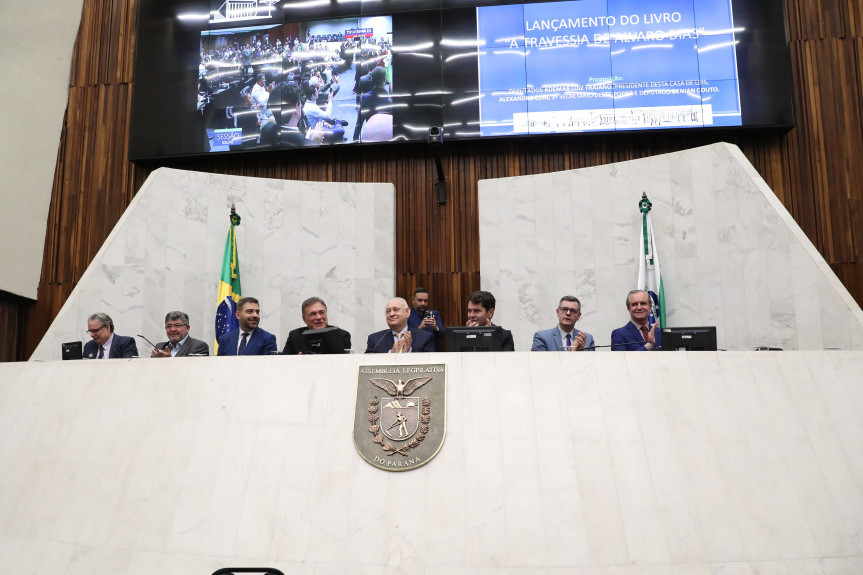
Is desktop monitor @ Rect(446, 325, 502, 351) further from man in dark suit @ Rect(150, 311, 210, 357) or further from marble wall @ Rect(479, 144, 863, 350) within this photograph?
marble wall @ Rect(479, 144, 863, 350)

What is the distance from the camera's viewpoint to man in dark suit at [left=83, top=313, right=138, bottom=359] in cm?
599

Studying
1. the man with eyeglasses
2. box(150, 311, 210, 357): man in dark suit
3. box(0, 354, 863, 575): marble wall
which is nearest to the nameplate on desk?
box(0, 354, 863, 575): marble wall

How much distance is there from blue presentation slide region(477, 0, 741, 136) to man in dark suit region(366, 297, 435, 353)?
3735 mm

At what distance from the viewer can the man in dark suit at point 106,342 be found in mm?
5992

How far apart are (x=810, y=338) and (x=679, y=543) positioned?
9.48 ft

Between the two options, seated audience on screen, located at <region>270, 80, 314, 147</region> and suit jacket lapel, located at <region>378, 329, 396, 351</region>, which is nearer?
suit jacket lapel, located at <region>378, 329, 396, 351</region>

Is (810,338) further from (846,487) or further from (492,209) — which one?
(492,209)

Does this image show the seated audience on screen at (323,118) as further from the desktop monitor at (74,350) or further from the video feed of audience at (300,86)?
the desktop monitor at (74,350)

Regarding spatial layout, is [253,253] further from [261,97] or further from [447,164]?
[447,164]

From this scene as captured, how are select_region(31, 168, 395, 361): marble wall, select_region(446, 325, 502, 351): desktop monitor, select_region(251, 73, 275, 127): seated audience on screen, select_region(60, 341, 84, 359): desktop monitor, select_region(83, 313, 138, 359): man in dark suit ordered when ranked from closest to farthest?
select_region(446, 325, 502, 351): desktop monitor, select_region(60, 341, 84, 359): desktop monitor, select_region(83, 313, 138, 359): man in dark suit, select_region(31, 168, 395, 361): marble wall, select_region(251, 73, 275, 127): seated audience on screen

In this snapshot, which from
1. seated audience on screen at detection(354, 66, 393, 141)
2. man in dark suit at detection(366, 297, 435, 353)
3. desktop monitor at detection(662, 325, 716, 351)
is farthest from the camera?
seated audience on screen at detection(354, 66, 393, 141)

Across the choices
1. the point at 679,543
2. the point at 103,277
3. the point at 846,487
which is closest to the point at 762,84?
the point at 846,487

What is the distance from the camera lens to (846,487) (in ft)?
12.3

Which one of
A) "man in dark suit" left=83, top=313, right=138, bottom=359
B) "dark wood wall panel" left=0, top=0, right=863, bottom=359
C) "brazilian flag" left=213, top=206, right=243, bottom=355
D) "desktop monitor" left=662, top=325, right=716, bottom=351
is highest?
"dark wood wall panel" left=0, top=0, right=863, bottom=359
